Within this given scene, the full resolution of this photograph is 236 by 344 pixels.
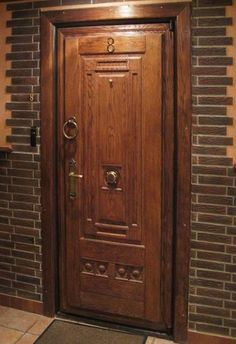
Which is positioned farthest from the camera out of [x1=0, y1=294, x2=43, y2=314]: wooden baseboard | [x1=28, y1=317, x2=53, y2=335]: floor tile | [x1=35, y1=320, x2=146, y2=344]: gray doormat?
[x1=0, y1=294, x2=43, y2=314]: wooden baseboard

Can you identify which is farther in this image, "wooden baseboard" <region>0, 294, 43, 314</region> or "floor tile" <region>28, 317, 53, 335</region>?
"wooden baseboard" <region>0, 294, 43, 314</region>

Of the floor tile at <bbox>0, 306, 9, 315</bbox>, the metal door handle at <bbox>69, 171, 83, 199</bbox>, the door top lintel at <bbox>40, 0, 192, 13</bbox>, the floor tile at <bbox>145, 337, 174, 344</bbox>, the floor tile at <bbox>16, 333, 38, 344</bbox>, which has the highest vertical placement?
the door top lintel at <bbox>40, 0, 192, 13</bbox>

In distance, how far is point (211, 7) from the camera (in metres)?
2.21

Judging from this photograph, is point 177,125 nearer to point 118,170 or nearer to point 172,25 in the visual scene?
point 118,170

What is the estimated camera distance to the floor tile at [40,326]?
2584mm

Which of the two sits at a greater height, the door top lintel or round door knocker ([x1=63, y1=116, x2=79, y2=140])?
the door top lintel

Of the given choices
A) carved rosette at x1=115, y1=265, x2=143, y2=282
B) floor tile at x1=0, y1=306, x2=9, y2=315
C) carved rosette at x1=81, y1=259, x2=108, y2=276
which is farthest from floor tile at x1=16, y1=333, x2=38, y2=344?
carved rosette at x1=115, y1=265, x2=143, y2=282

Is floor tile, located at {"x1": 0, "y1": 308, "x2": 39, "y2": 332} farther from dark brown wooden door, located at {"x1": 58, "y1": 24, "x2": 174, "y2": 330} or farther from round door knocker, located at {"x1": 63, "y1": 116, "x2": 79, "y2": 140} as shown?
round door knocker, located at {"x1": 63, "y1": 116, "x2": 79, "y2": 140}

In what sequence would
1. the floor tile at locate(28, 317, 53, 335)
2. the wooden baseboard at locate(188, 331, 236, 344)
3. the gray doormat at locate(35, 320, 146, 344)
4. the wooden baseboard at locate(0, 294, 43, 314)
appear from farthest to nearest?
the wooden baseboard at locate(0, 294, 43, 314)
the floor tile at locate(28, 317, 53, 335)
the gray doormat at locate(35, 320, 146, 344)
the wooden baseboard at locate(188, 331, 236, 344)

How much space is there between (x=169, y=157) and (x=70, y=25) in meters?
1.06

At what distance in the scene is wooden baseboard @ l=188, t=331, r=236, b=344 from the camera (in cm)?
237

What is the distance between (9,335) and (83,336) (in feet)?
1.60

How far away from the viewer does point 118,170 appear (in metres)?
2.52

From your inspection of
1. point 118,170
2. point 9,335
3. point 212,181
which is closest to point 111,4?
point 118,170
